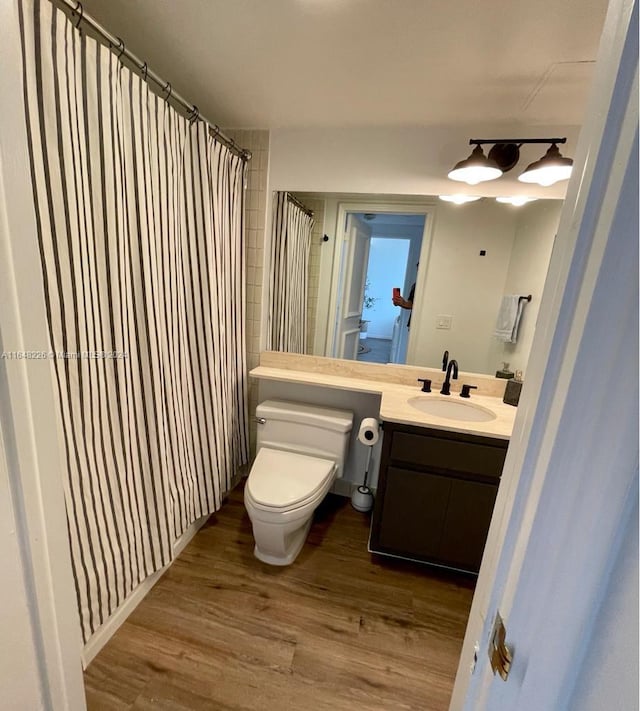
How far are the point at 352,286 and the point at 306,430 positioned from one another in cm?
91

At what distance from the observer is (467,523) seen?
159 centimetres

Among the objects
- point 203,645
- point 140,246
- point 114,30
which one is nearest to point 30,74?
point 140,246

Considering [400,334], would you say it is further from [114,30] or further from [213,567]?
[114,30]

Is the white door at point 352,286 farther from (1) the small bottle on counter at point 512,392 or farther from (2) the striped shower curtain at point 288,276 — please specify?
(1) the small bottle on counter at point 512,392

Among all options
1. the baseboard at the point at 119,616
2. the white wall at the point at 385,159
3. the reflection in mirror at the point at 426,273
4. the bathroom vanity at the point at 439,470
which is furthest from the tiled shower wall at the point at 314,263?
the baseboard at the point at 119,616

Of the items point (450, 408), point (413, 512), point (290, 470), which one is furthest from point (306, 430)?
point (450, 408)

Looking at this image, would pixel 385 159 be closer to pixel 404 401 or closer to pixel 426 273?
pixel 426 273

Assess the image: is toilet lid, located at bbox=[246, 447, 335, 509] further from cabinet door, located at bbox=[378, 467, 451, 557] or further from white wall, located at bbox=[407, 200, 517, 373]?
white wall, located at bbox=[407, 200, 517, 373]

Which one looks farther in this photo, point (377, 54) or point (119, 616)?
point (119, 616)

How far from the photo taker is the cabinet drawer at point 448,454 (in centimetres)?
151

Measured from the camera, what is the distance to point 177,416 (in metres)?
1.55

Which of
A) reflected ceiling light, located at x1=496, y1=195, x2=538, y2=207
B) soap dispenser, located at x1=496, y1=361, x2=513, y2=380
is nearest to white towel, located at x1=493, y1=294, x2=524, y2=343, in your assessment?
soap dispenser, located at x1=496, y1=361, x2=513, y2=380

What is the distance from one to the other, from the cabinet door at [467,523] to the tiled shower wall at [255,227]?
1324 millimetres

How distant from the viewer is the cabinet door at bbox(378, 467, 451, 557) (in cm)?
160
